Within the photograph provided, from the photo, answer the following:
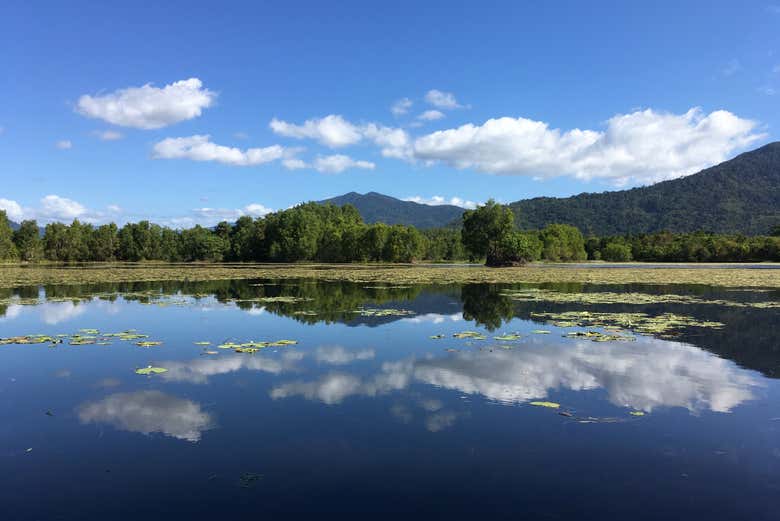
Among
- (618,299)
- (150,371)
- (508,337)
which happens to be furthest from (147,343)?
(618,299)

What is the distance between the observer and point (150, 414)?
947cm

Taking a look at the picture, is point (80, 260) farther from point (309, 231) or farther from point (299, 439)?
point (299, 439)

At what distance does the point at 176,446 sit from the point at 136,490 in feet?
4.86

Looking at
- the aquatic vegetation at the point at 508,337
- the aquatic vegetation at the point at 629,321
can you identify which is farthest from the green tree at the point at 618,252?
the aquatic vegetation at the point at 508,337

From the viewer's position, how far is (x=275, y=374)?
40.3ft

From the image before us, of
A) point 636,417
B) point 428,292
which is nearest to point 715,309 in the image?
point 428,292

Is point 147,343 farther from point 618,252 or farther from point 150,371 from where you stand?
point 618,252

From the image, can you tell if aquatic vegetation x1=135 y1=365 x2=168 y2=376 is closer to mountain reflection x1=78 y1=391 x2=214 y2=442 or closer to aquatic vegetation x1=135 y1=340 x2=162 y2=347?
mountain reflection x1=78 y1=391 x2=214 y2=442

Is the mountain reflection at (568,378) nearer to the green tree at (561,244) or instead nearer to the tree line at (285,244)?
the tree line at (285,244)

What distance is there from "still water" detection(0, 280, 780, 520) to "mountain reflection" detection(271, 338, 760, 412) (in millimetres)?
72

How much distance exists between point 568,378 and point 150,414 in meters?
9.52

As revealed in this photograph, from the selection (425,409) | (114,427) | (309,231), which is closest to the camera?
(114,427)

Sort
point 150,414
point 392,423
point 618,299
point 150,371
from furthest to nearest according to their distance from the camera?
point 618,299 → point 150,371 → point 150,414 → point 392,423

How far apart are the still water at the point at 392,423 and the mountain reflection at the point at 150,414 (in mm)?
55
